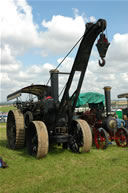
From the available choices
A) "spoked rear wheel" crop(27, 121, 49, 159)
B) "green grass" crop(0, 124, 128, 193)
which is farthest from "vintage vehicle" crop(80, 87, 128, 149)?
"spoked rear wheel" crop(27, 121, 49, 159)

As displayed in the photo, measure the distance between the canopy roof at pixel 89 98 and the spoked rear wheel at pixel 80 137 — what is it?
18.8ft

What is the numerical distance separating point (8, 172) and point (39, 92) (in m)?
4.17

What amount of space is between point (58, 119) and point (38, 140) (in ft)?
2.94

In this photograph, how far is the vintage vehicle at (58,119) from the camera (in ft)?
17.6

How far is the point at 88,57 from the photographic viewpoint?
18.6ft

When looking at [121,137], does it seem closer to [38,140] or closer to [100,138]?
[100,138]

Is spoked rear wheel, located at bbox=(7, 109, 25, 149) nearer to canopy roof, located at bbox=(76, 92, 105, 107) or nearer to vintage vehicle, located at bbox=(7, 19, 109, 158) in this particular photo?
vintage vehicle, located at bbox=(7, 19, 109, 158)

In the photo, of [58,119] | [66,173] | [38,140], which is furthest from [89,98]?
[66,173]

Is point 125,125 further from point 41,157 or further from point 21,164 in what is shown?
point 21,164

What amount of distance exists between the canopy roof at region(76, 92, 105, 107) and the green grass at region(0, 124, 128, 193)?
6190mm

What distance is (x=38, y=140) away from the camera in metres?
5.40

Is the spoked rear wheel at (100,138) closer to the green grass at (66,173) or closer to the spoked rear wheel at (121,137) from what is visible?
the spoked rear wheel at (121,137)

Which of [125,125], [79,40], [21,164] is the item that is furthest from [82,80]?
[125,125]

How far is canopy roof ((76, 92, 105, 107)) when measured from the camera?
12.3 m
